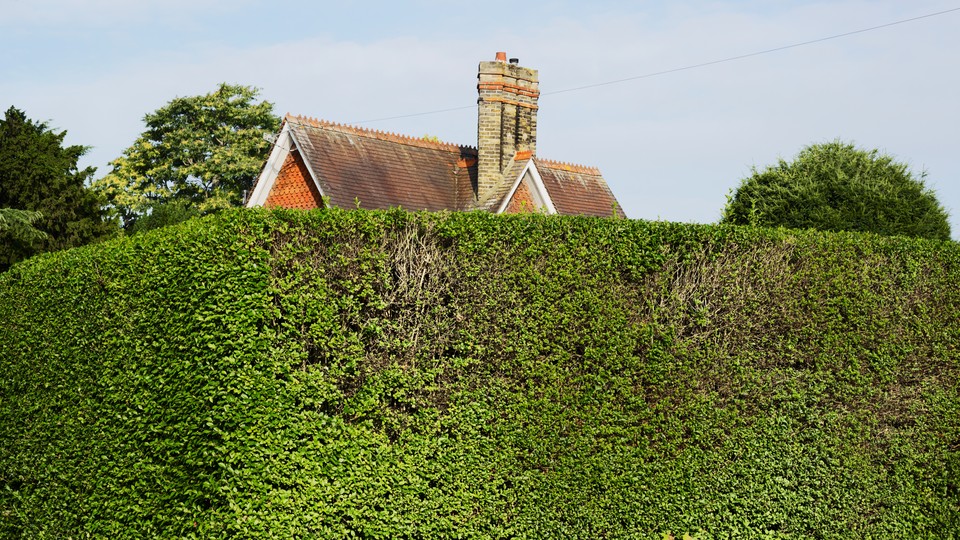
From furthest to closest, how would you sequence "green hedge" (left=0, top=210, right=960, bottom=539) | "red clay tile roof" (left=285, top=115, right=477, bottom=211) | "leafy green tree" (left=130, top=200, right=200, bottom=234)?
"leafy green tree" (left=130, top=200, right=200, bottom=234)
"red clay tile roof" (left=285, top=115, right=477, bottom=211)
"green hedge" (left=0, top=210, right=960, bottom=539)

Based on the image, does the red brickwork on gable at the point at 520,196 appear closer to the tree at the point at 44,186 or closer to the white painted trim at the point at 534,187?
the white painted trim at the point at 534,187

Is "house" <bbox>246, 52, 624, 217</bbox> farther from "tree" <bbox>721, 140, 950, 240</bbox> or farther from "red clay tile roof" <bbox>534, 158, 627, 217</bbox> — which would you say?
"tree" <bbox>721, 140, 950, 240</bbox>

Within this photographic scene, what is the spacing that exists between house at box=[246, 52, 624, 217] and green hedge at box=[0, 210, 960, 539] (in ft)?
36.2

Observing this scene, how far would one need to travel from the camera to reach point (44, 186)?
33438mm

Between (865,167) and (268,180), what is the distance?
45.5 feet

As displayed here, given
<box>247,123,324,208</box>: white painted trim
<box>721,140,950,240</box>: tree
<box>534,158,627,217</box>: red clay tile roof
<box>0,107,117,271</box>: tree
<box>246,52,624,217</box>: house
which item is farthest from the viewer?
<box>0,107,117,271</box>: tree

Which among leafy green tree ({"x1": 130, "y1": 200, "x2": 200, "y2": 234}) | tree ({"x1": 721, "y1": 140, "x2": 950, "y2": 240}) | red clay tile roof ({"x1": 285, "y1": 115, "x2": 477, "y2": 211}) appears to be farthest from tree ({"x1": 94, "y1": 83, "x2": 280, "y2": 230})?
tree ({"x1": 721, "y1": 140, "x2": 950, "y2": 240})

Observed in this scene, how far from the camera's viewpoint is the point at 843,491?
38.7ft

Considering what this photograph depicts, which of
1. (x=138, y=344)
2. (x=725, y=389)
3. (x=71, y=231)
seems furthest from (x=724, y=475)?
(x=71, y=231)

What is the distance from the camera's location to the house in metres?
23.3

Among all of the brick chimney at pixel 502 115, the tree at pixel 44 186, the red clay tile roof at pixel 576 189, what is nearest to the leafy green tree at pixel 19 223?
the tree at pixel 44 186

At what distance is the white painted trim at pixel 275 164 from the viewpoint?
23.5 m

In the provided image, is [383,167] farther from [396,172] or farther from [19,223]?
[19,223]

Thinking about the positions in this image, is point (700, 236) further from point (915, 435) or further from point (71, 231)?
→ point (71, 231)
